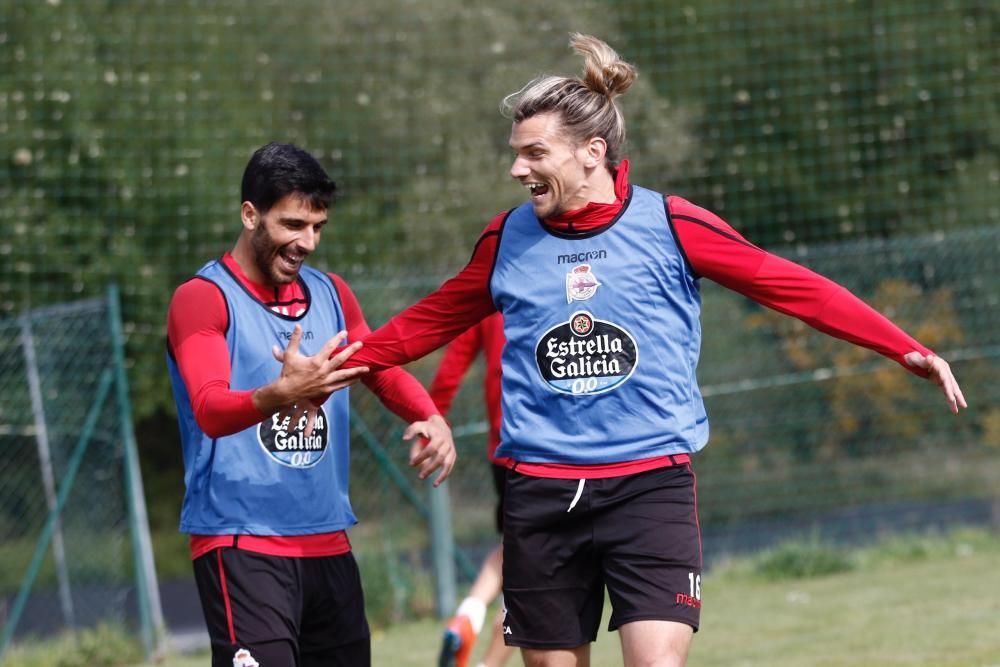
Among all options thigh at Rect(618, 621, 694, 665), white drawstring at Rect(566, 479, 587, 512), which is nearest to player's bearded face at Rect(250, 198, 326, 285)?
white drawstring at Rect(566, 479, 587, 512)

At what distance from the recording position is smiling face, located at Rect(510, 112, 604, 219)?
3.82 m

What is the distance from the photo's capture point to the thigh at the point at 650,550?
3.66 metres

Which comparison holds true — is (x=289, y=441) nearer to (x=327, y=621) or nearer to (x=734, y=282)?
(x=327, y=621)

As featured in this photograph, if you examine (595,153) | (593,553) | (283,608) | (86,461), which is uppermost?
(595,153)

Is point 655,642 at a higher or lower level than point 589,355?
lower

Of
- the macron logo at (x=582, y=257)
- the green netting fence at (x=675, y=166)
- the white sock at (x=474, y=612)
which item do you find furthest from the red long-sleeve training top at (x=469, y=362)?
the green netting fence at (x=675, y=166)

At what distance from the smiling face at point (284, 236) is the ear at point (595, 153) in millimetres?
758

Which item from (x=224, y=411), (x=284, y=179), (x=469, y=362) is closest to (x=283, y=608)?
(x=224, y=411)

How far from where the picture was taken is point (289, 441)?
3.99 meters

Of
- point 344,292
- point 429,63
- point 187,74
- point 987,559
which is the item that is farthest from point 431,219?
point 344,292

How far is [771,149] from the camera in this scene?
11555 millimetres

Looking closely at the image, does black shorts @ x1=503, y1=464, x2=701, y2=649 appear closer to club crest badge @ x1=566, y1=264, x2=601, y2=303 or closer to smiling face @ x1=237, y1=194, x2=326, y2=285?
club crest badge @ x1=566, y1=264, x2=601, y2=303

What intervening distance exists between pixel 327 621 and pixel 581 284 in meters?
1.17

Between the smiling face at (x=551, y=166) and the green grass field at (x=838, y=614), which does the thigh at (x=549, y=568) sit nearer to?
the smiling face at (x=551, y=166)
